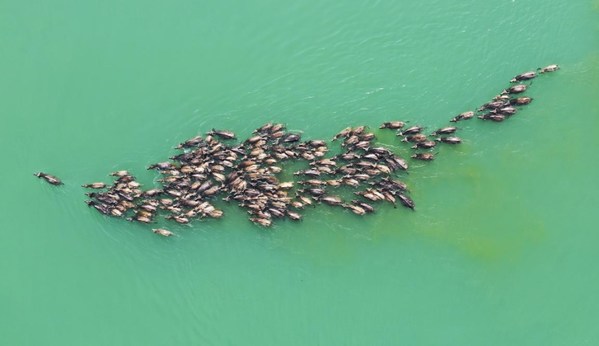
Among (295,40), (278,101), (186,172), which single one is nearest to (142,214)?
(186,172)

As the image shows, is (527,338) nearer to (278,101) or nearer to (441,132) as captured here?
(441,132)

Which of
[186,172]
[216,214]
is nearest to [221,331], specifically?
[216,214]

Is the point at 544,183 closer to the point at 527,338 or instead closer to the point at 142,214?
the point at 527,338

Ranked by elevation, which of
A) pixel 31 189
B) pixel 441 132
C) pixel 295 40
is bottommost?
pixel 441 132

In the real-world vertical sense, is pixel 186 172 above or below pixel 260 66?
below

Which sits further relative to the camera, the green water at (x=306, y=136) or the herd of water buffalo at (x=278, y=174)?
the green water at (x=306, y=136)
